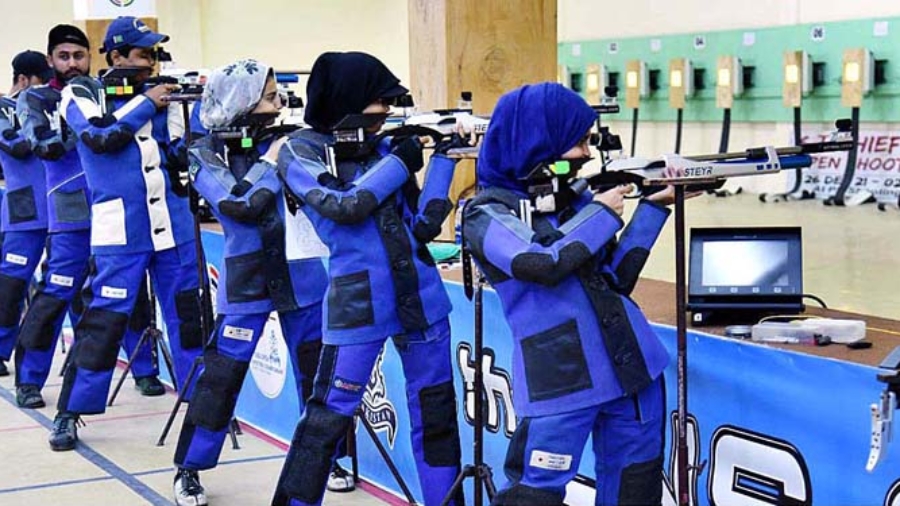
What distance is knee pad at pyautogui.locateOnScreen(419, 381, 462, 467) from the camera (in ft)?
13.6

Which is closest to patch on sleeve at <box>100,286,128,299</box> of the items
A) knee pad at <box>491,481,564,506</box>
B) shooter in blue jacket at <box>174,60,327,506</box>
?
shooter in blue jacket at <box>174,60,327,506</box>

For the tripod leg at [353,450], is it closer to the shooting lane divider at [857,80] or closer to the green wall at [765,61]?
the shooting lane divider at [857,80]

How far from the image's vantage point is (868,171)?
1295cm

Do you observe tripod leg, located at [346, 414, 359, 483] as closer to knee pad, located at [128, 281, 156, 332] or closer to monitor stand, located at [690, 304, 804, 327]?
monitor stand, located at [690, 304, 804, 327]

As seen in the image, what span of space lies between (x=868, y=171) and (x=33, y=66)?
8.06 metres

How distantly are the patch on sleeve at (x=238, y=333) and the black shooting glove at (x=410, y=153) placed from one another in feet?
3.14

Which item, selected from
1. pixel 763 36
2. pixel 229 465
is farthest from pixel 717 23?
pixel 229 465

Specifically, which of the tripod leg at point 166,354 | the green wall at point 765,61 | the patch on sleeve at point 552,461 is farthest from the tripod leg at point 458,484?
the green wall at point 765,61

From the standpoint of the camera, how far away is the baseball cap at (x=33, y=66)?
7.58 m

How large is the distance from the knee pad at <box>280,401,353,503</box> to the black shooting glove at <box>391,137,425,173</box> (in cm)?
74

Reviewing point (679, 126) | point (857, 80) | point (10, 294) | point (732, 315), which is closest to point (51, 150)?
point (10, 294)

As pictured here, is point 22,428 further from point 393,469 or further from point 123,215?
point 393,469

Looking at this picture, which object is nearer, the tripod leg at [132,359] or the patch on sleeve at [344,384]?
the patch on sleeve at [344,384]

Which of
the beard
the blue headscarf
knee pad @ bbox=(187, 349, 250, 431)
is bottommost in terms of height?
knee pad @ bbox=(187, 349, 250, 431)
